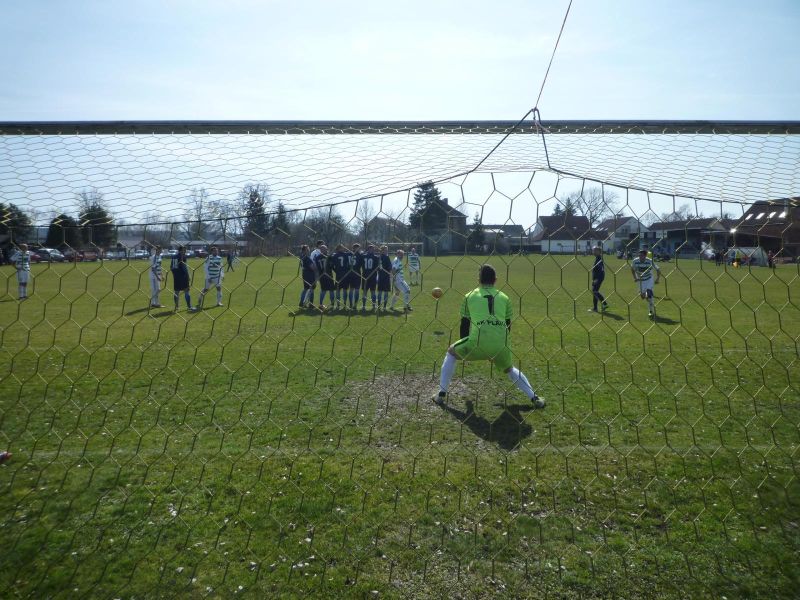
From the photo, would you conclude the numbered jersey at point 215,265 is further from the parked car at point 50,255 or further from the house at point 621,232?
the house at point 621,232

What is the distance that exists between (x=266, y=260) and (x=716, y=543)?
399cm

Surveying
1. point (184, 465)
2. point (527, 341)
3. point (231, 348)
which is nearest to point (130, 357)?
point (231, 348)

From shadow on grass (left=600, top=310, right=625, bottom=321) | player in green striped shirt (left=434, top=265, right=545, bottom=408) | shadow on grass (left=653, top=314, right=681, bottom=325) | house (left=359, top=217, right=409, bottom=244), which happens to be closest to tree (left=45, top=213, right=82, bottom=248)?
house (left=359, top=217, right=409, bottom=244)

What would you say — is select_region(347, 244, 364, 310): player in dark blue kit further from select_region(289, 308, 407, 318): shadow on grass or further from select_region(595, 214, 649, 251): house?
select_region(595, 214, 649, 251): house

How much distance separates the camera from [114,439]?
204 inches

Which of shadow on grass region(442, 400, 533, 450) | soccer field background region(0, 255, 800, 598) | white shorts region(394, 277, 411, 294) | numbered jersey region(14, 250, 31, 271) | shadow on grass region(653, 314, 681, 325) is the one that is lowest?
shadow on grass region(653, 314, 681, 325)

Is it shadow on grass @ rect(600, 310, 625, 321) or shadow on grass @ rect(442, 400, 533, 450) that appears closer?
shadow on grass @ rect(442, 400, 533, 450)

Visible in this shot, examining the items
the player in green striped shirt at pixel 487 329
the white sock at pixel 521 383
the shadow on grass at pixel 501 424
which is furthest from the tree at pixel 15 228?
the white sock at pixel 521 383

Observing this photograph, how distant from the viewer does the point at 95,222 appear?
13.0 feet

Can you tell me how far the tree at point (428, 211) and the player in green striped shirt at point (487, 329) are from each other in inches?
83.7

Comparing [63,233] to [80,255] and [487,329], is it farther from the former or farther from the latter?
[487,329]

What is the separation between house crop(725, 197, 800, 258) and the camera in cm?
427

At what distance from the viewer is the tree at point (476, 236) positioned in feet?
13.5

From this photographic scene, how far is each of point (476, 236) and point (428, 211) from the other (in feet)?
1.60
